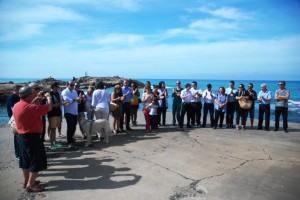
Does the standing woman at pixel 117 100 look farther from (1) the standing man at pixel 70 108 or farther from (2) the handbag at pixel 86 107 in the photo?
(1) the standing man at pixel 70 108

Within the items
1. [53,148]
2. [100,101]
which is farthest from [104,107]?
[53,148]

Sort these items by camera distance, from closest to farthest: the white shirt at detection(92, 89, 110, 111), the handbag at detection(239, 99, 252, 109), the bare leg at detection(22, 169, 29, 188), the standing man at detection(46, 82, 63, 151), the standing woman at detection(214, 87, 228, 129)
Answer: the bare leg at detection(22, 169, 29, 188) → the standing man at detection(46, 82, 63, 151) → the white shirt at detection(92, 89, 110, 111) → the handbag at detection(239, 99, 252, 109) → the standing woman at detection(214, 87, 228, 129)

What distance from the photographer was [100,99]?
28.2 feet

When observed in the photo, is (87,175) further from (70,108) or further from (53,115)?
(53,115)

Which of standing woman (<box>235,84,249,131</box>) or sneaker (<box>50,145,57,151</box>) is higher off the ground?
standing woman (<box>235,84,249,131</box>)

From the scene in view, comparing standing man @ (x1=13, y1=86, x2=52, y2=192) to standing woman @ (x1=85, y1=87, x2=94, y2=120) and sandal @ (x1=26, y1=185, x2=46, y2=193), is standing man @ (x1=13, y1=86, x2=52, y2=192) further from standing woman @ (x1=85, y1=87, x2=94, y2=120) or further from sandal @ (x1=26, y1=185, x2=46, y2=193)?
standing woman @ (x1=85, y1=87, x2=94, y2=120)

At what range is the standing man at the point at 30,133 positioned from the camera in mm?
4578

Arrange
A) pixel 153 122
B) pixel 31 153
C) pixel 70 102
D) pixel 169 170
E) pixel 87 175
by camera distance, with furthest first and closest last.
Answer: pixel 153 122 → pixel 70 102 → pixel 169 170 → pixel 87 175 → pixel 31 153

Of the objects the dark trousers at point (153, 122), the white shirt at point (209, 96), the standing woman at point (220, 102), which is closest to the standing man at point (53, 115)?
the dark trousers at point (153, 122)

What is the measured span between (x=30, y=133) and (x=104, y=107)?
3.98 meters

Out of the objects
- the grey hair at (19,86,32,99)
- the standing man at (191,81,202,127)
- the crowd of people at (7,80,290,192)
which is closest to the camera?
the grey hair at (19,86,32,99)

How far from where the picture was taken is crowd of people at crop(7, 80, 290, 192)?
4676 mm

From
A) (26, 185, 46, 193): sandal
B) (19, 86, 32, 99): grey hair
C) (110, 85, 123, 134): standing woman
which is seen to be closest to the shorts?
(26, 185, 46, 193): sandal

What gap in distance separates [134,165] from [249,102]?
6.64 metres
